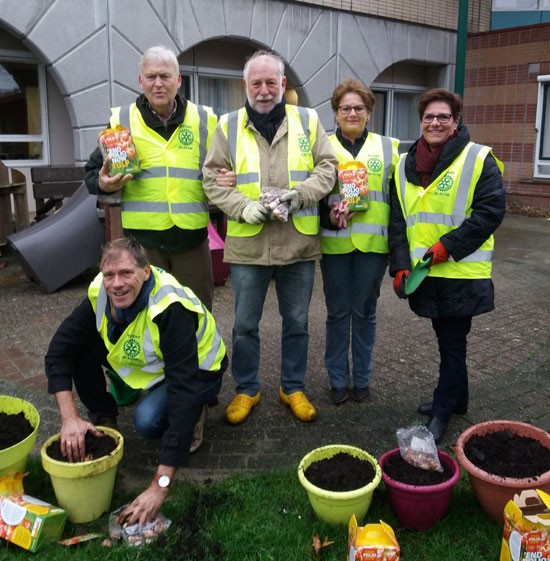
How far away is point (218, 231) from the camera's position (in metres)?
7.09

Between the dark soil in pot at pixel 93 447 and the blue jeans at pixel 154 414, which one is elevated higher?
the blue jeans at pixel 154 414

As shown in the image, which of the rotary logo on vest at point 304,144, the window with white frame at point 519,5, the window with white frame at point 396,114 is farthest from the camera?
the window with white frame at point 519,5

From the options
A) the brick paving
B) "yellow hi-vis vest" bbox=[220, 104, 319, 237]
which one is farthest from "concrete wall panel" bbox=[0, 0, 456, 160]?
"yellow hi-vis vest" bbox=[220, 104, 319, 237]

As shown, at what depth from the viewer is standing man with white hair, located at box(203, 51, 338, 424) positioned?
338 centimetres

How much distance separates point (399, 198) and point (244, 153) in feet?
2.95

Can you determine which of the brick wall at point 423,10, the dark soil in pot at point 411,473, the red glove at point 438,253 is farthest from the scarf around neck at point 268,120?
the brick wall at point 423,10

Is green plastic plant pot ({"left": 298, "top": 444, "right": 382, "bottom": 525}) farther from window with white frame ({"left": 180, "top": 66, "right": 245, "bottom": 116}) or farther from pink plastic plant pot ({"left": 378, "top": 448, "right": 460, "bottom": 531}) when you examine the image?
window with white frame ({"left": 180, "top": 66, "right": 245, "bottom": 116})

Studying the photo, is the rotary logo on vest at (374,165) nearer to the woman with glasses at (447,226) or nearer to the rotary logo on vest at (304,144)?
the woman with glasses at (447,226)

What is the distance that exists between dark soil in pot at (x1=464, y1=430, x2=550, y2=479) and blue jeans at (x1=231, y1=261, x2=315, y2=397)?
1.22m

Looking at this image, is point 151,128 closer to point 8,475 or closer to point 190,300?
point 190,300

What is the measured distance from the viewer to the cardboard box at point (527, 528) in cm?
222

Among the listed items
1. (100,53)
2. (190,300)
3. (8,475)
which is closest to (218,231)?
(100,53)

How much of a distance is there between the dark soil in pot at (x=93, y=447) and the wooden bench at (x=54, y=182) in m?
5.59

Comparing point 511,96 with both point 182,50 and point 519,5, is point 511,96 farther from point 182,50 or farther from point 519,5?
point 182,50
